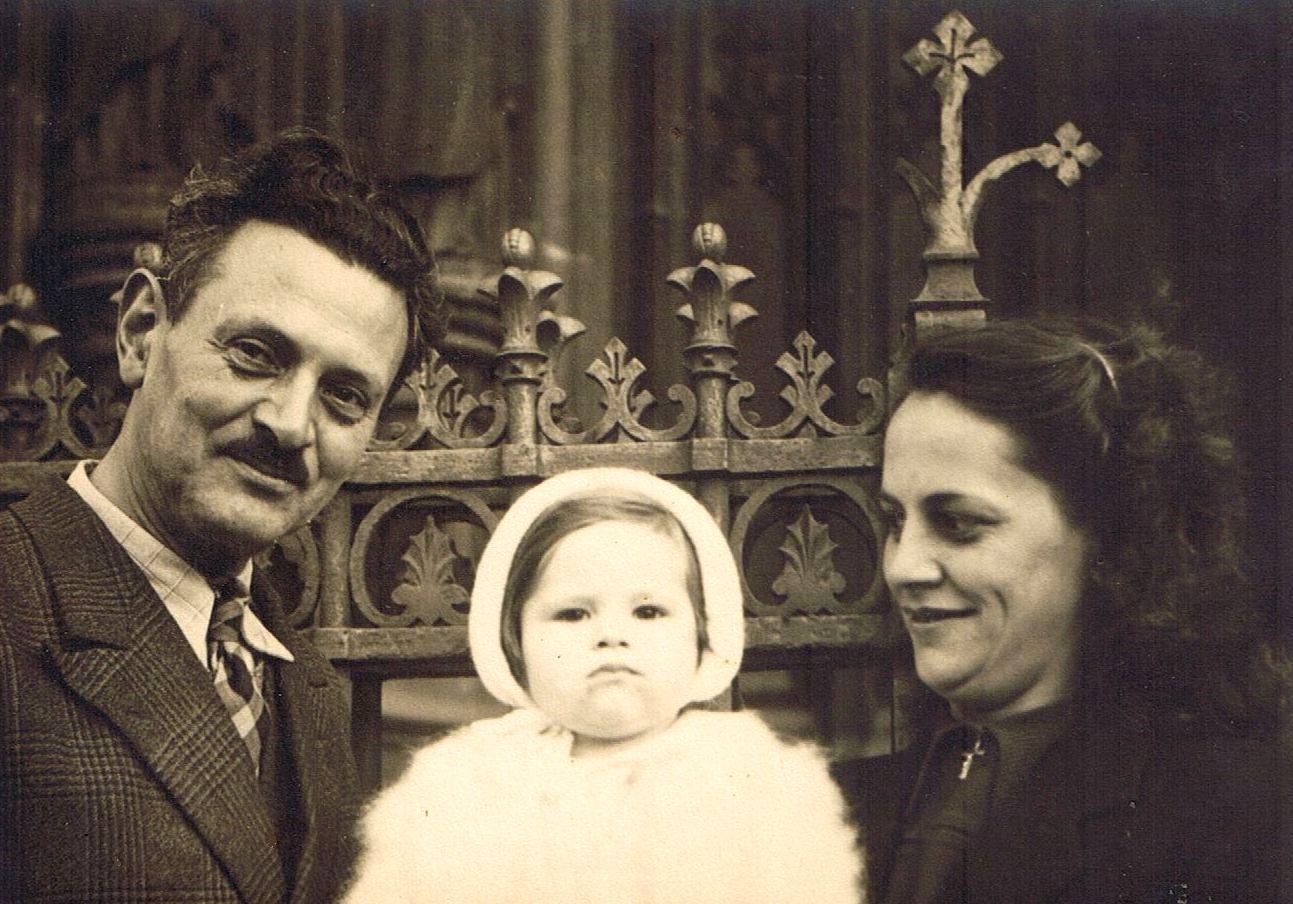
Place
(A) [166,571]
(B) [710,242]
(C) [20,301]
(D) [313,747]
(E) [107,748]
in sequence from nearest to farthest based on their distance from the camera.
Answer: (E) [107,748] → (A) [166,571] → (D) [313,747] → (B) [710,242] → (C) [20,301]

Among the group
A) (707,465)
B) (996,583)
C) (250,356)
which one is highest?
(250,356)

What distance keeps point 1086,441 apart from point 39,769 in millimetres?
2707

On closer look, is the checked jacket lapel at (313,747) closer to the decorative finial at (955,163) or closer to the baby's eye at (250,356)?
the baby's eye at (250,356)

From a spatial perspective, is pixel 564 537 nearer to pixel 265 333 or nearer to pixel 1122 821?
pixel 265 333

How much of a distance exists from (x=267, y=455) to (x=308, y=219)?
63cm

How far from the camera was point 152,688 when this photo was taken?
3.72m

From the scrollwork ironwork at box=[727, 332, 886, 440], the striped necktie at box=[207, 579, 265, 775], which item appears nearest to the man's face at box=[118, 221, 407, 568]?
the striped necktie at box=[207, 579, 265, 775]

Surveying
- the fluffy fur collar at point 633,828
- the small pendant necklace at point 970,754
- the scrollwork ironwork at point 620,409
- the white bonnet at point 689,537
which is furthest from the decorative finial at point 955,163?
the fluffy fur collar at point 633,828

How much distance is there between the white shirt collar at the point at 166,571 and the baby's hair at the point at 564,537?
77 cm

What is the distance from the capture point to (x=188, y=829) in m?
3.69

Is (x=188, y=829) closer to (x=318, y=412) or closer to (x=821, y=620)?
(x=318, y=412)

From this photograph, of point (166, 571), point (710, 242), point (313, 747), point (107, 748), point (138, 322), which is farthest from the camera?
point (710, 242)

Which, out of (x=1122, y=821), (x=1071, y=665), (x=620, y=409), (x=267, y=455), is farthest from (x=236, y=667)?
(x=1122, y=821)

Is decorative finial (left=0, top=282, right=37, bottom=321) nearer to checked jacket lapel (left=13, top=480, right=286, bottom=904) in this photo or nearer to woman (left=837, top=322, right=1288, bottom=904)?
checked jacket lapel (left=13, top=480, right=286, bottom=904)
